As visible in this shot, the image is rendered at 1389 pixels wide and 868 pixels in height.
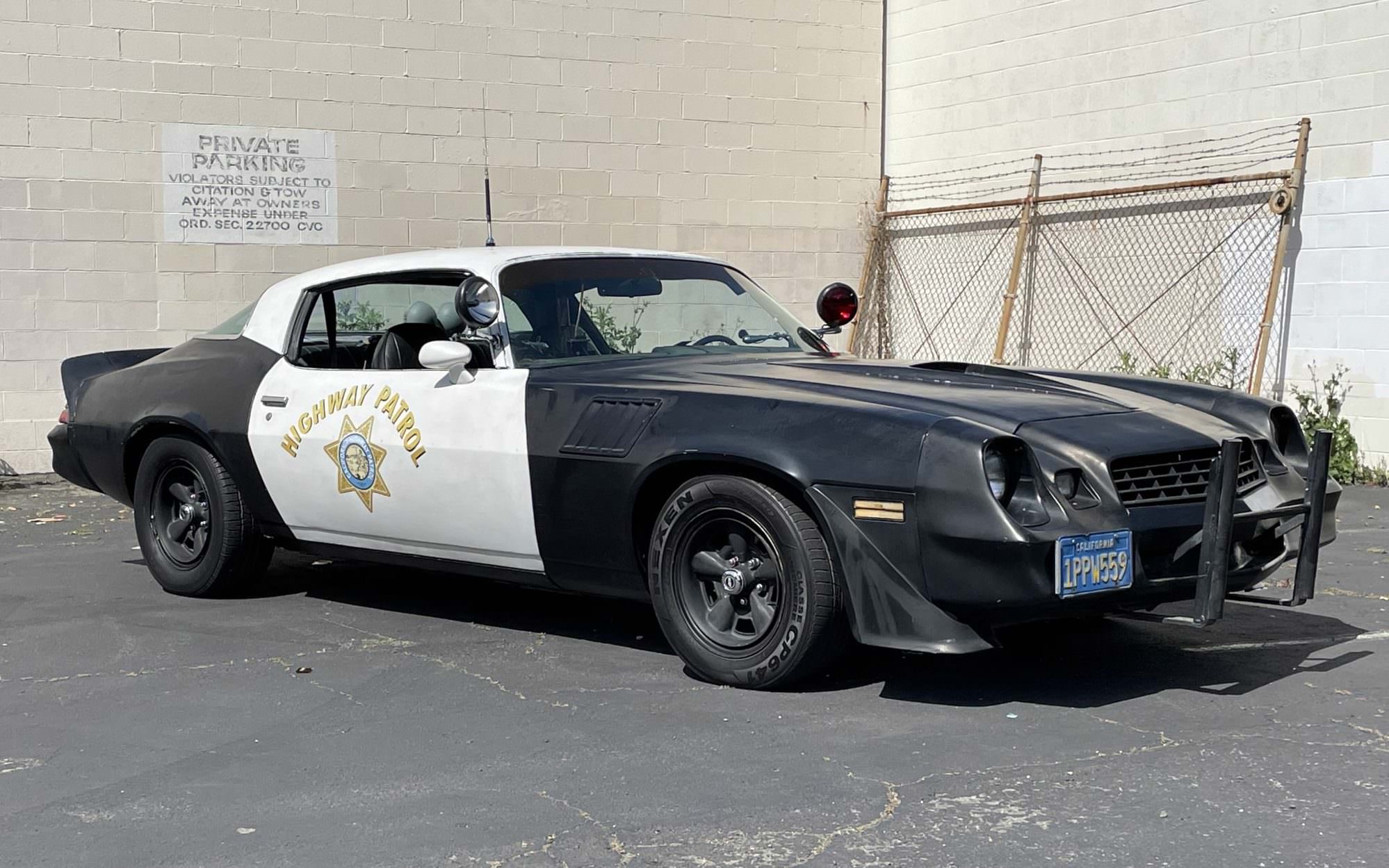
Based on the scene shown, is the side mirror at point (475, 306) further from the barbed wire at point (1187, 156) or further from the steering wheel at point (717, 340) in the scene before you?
the barbed wire at point (1187, 156)

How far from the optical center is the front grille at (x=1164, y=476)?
186 inches

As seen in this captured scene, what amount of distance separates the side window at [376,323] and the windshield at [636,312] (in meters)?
0.42

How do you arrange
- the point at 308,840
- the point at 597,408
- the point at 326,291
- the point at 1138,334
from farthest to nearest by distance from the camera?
the point at 1138,334, the point at 326,291, the point at 597,408, the point at 308,840

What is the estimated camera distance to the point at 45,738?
4688 millimetres

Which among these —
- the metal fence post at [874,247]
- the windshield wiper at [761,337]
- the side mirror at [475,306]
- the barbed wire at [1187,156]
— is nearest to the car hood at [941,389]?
the windshield wiper at [761,337]

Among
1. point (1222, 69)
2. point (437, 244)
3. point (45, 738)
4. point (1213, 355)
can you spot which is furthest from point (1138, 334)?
point (45, 738)

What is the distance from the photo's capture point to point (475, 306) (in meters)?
5.78

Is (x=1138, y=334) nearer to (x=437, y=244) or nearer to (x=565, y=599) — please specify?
(x=437, y=244)

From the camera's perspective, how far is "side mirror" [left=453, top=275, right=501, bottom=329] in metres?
5.75

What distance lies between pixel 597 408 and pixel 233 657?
164 centimetres

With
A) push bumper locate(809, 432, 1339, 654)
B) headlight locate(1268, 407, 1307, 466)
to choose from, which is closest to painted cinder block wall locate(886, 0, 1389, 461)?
headlight locate(1268, 407, 1307, 466)

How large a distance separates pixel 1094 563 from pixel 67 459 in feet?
16.6

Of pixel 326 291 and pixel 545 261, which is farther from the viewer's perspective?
pixel 326 291

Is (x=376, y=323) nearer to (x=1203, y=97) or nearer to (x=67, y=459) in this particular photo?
(x=67, y=459)
